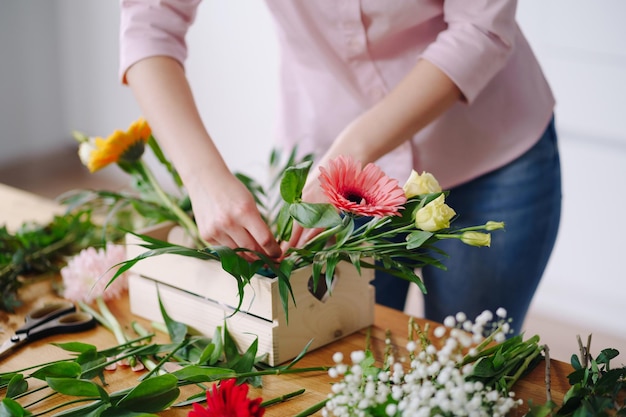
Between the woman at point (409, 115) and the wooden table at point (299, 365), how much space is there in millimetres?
167

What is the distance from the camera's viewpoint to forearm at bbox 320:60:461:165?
3.42 ft

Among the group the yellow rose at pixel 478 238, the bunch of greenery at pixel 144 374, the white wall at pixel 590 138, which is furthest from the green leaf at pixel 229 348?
the white wall at pixel 590 138

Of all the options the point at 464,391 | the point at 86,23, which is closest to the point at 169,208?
the point at 464,391

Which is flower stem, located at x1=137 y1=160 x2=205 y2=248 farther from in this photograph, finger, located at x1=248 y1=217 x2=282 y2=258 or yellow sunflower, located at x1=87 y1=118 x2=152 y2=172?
finger, located at x1=248 y1=217 x2=282 y2=258

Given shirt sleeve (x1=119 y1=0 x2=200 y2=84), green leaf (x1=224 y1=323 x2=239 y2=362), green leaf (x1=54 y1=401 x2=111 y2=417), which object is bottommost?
green leaf (x1=224 y1=323 x2=239 y2=362)

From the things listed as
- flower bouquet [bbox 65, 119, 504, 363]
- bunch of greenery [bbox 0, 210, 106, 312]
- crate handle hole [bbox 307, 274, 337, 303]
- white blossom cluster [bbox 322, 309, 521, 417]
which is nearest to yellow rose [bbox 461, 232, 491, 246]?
flower bouquet [bbox 65, 119, 504, 363]

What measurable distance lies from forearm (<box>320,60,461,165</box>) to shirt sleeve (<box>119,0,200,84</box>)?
0.30 meters

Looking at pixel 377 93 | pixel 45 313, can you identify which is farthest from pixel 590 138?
pixel 45 313

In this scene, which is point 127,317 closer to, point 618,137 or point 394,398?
point 394,398

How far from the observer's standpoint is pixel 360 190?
2.81ft

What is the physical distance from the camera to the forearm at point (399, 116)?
3.42ft

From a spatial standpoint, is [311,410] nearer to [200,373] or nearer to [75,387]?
[200,373]

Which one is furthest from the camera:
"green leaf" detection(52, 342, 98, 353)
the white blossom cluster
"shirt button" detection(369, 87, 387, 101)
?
"shirt button" detection(369, 87, 387, 101)

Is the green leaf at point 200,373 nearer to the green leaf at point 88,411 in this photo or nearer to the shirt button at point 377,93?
the green leaf at point 88,411
